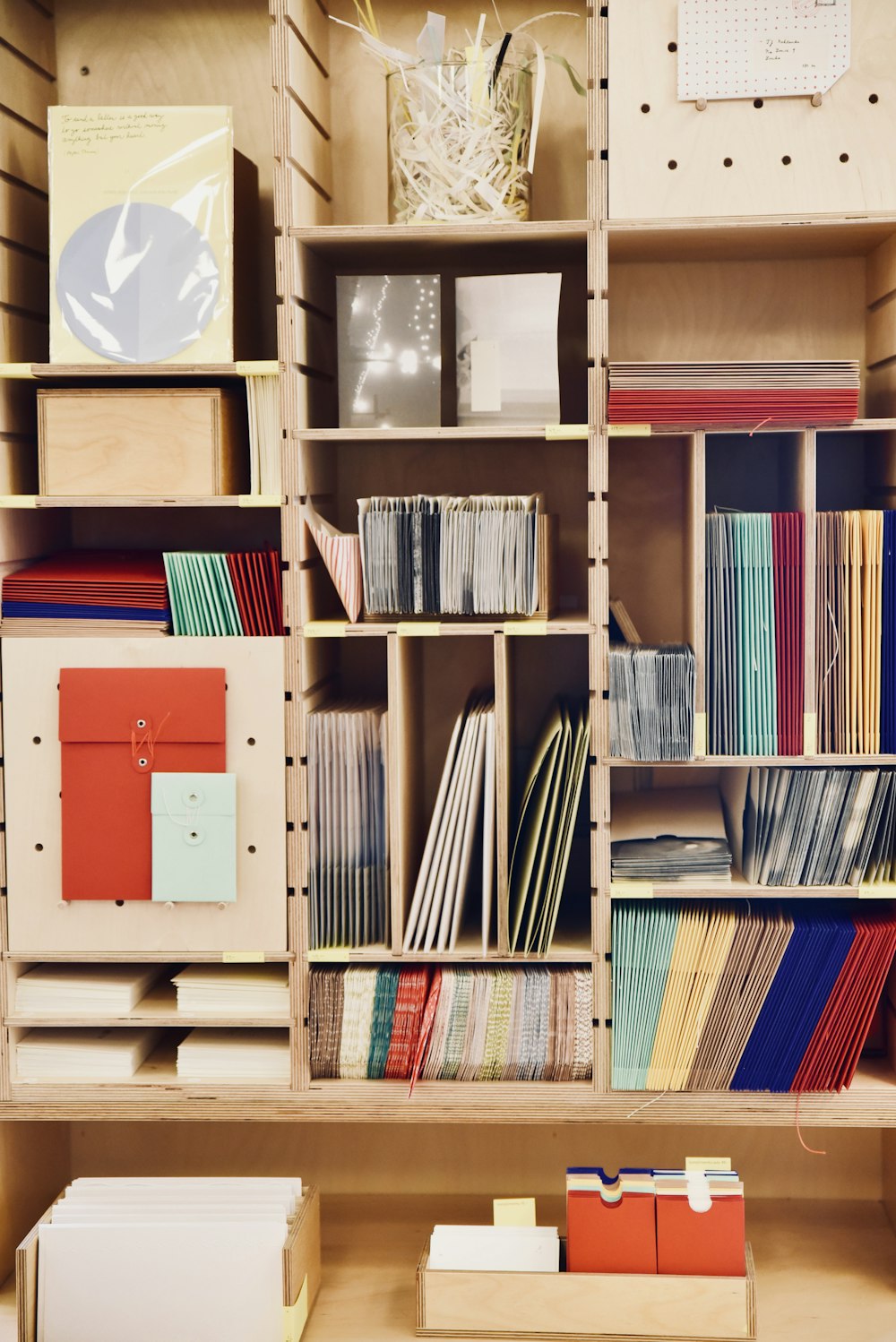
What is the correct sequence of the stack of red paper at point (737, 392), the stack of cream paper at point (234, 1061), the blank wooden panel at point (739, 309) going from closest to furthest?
1. the stack of red paper at point (737, 392)
2. the stack of cream paper at point (234, 1061)
3. the blank wooden panel at point (739, 309)

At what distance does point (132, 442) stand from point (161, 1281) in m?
1.49

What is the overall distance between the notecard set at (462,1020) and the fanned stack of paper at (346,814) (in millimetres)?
140

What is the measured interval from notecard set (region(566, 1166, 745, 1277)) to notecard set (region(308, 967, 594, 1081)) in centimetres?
22

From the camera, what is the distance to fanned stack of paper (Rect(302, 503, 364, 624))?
214cm

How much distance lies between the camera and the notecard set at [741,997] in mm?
2123

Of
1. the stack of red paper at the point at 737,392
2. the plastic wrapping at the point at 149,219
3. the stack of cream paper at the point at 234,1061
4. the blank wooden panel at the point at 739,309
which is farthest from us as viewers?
the blank wooden panel at the point at 739,309

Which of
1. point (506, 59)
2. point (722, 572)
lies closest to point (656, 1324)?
point (722, 572)

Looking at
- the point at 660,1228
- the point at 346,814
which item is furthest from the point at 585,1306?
the point at 346,814

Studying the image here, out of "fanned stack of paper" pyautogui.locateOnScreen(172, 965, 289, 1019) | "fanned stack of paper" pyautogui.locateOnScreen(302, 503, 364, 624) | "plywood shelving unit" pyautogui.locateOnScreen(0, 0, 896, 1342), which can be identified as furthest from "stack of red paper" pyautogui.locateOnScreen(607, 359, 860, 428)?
"fanned stack of paper" pyautogui.locateOnScreen(172, 965, 289, 1019)

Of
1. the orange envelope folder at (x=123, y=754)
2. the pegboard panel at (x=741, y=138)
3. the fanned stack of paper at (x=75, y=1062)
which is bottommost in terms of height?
the fanned stack of paper at (x=75, y=1062)

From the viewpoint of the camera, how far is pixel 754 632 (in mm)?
2105

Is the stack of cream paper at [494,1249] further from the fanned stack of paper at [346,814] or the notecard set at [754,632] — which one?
the notecard set at [754,632]

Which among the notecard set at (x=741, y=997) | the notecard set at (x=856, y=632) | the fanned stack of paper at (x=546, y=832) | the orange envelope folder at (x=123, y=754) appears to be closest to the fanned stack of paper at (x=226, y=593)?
the orange envelope folder at (x=123, y=754)

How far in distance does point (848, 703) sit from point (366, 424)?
3.31 feet
